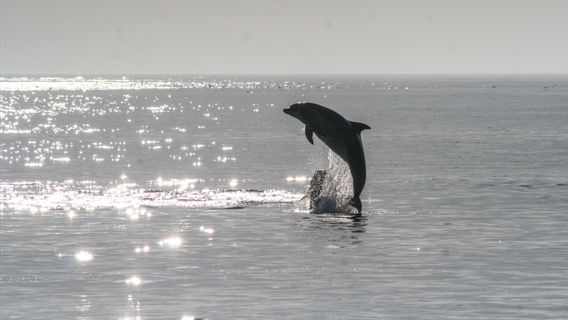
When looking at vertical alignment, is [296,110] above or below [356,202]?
above

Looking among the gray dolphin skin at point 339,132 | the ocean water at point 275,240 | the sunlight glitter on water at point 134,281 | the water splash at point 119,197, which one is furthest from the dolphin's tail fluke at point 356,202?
the sunlight glitter on water at point 134,281

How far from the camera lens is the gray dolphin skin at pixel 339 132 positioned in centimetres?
3728

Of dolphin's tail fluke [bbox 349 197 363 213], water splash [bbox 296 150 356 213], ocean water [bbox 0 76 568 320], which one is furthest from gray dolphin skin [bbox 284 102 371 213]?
water splash [bbox 296 150 356 213]

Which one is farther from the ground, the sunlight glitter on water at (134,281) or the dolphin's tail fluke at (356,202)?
the dolphin's tail fluke at (356,202)

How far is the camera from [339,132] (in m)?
37.6

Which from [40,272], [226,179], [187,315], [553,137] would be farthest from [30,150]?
[187,315]

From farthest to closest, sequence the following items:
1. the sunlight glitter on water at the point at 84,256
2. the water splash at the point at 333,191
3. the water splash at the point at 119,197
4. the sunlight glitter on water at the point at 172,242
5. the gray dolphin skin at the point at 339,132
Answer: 1. the water splash at the point at 119,197
2. the water splash at the point at 333,191
3. the gray dolphin skin at the point at 339,132
4. the sunlight glitter on water at the point at 172,242
5. the sunlight glitter on water at the point at 84,256

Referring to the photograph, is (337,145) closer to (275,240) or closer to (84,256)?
(275,240)

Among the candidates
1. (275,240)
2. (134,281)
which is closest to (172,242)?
(275,240)

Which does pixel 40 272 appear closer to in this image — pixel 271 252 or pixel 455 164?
pixel 271 252

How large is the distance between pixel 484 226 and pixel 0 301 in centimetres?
1779

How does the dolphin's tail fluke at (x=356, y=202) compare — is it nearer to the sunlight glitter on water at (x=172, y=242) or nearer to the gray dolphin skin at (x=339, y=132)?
the gray dolphin skin at (x=339, y=132)

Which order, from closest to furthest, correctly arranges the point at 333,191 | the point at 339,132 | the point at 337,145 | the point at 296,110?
the point at 296,110 < the point at 339,132 < the point at 337,145 < the point at 333,191

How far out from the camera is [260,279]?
27562 mm
